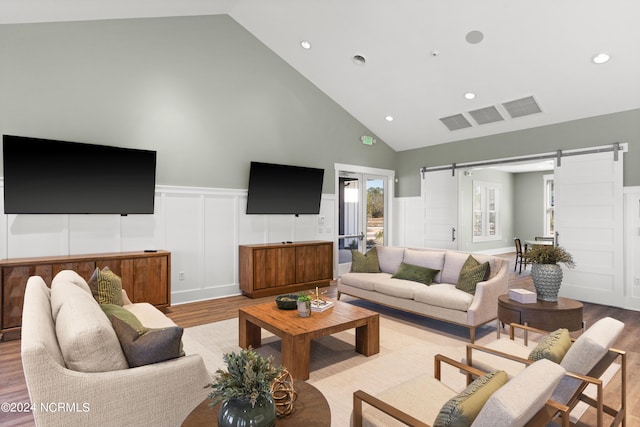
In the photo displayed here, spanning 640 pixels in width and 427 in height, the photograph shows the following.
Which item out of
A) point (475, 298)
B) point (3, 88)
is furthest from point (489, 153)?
point (3, 88)

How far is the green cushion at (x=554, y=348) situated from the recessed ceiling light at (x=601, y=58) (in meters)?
4.07

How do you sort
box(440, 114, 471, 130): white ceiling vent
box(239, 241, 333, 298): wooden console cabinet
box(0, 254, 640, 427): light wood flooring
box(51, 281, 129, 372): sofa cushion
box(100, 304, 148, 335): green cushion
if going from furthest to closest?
box(440, 114, 471, 130): white ceiling vent → box(239, 241, 333, 298): wooden console cabinet → box(0, 254, 640, 427): light wood flooring → box(100, 304, 148, 335): green cushion → box(51, 281, 129, 372): sofa cushion

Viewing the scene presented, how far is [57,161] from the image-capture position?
4.19 metres

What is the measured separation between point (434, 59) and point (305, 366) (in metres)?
4.64

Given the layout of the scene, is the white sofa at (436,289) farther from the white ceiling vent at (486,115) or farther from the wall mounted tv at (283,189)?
the white ceiling vent at (486,115)

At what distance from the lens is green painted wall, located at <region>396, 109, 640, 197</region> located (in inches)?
203

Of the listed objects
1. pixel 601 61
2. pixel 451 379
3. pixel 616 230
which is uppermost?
pixel 601 61

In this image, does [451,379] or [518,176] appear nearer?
[451,379]

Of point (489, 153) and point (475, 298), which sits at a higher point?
point (489, 153)

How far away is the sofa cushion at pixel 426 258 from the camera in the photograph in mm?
4863

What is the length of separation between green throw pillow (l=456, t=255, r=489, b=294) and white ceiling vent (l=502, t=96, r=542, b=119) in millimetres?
2962

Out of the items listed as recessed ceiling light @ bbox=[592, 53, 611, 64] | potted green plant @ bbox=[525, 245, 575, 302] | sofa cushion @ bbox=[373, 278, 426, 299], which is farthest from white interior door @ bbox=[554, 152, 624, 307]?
sofa cushion @ bbox=[373, 278, 426, 299]

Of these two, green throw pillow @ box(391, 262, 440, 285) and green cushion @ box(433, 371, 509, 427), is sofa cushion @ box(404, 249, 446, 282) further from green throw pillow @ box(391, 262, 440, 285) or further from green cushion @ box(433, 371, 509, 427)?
green cushion @ box(433, 371, 509, 427)

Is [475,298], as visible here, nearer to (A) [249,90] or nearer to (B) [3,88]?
(A) [249,90]
